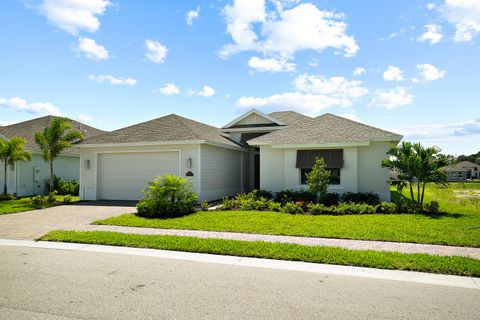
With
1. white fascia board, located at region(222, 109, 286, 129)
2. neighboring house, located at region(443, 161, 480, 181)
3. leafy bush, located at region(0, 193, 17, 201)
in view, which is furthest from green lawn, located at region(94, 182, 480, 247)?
neighboring house, located at region(443, 161, 480, 181)

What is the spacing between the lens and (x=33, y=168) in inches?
902

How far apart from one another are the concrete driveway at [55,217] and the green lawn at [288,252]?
1.32 metres

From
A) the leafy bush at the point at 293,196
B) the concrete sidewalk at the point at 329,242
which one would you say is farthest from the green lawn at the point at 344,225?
the leafy bush at the point at 293,196

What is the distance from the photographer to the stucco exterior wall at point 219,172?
706 inches

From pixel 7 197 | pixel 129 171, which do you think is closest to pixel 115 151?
pixel 129 171

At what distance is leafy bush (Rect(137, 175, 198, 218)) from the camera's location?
1339 centimetres

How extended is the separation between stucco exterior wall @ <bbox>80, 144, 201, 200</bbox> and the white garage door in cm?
26

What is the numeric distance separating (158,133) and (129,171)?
103 inches

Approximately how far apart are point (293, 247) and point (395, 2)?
909 centimetres

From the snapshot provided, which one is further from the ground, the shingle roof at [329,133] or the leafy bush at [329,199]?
the shingle roof at [329,133]

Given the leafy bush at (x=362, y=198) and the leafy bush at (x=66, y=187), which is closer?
the leafy bush at (x=362, y=198)

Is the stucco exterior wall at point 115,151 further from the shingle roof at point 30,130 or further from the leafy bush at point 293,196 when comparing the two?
the shingle roof at point 30,130

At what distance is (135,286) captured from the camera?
5.69 metres

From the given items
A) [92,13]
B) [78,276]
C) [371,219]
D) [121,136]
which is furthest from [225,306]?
[121,136]
